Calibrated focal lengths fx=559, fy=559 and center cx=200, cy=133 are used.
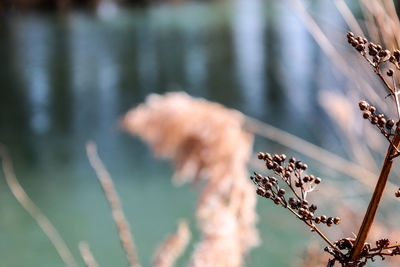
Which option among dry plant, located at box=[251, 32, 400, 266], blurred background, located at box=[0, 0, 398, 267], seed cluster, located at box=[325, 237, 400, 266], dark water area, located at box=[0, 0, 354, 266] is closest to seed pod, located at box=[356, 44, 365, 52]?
dry plant, located at box=[251, 32, 400, 266]

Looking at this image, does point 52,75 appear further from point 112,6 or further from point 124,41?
point 112,6

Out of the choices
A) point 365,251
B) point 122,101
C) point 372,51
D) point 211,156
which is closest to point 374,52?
point 372,51

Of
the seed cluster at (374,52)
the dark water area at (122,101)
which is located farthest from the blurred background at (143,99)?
the seed cluster at (374,52)

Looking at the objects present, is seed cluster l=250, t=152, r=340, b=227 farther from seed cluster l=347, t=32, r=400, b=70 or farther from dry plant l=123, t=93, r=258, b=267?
dry plant l=123, t=93, r=258, b=267

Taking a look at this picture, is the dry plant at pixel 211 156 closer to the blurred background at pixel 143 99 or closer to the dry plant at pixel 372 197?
the blurred background at pixel 143 99

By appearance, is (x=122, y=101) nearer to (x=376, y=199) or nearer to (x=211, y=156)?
(x=211, y=156)

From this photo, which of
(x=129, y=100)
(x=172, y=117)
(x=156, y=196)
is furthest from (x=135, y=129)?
(x=129, y=100)
